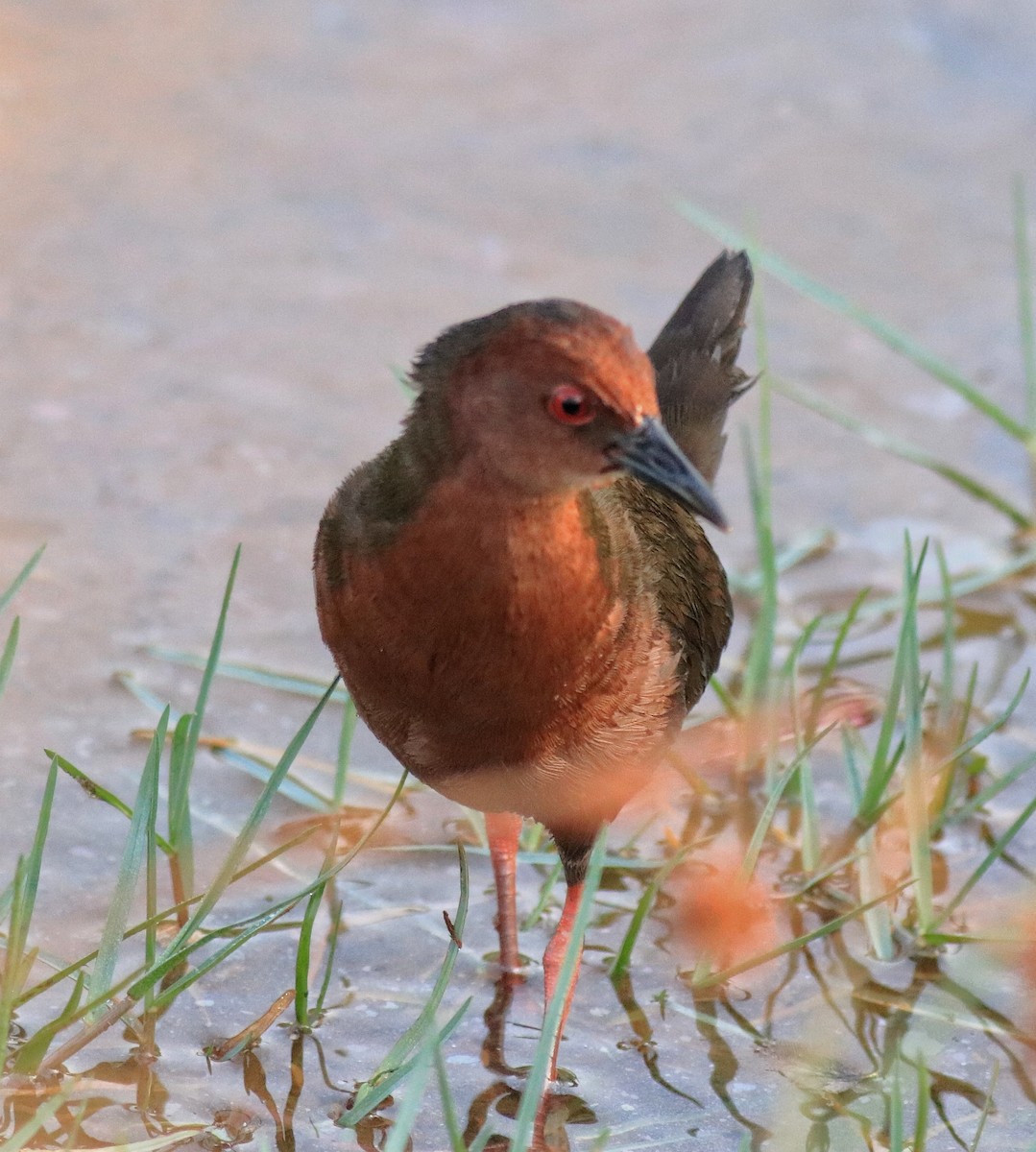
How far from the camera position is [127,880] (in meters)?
3.40

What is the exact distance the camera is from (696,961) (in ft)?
13.6

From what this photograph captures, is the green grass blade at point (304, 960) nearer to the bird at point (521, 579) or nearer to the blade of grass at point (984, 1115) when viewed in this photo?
the bird at point (521, 579)

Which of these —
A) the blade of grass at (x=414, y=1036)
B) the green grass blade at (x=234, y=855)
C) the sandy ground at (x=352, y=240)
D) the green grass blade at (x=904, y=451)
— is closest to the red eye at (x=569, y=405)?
the green grass blade at (x=234, y=855)

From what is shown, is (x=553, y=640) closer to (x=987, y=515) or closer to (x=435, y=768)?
(x=435, y=768)

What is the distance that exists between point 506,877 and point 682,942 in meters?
0.41

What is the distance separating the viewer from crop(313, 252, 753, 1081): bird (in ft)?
10.9

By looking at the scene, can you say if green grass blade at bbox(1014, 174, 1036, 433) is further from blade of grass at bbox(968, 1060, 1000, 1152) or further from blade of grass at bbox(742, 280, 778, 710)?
blade of grass at bbox(968, 1060, 1000, 1152)

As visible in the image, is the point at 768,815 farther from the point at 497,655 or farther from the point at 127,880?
the point at 127,880

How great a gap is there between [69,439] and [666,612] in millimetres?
2681

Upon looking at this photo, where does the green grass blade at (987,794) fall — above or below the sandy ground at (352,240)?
below

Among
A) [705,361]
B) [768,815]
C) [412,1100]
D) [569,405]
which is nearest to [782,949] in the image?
[768,815]

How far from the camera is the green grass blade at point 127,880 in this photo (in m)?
3.36

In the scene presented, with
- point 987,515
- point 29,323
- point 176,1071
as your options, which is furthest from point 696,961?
point 29,323

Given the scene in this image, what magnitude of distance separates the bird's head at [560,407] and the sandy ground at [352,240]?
1573mm
